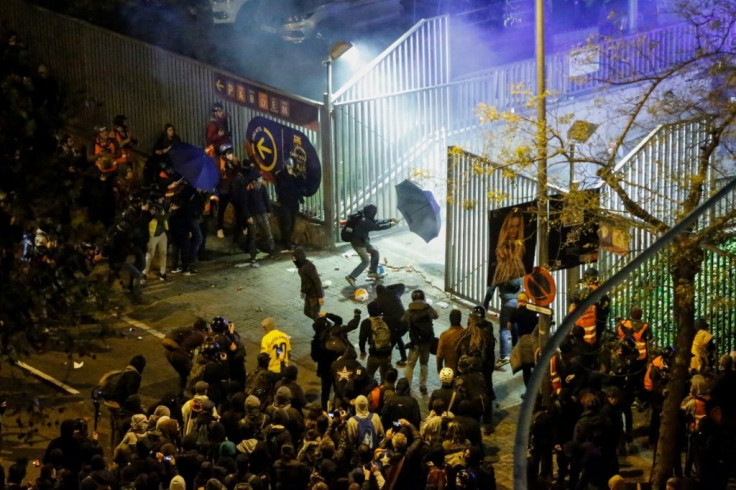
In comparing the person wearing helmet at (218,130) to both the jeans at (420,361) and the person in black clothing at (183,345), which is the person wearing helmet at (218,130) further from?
the jeans at (420,361)

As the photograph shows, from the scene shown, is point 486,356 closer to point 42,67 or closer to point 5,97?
point 5,97

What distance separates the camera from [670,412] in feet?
43.3

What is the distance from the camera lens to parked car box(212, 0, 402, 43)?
91.9 ft

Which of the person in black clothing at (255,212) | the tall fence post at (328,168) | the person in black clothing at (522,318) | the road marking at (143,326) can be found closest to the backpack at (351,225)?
the person in black clothing at (255,212)

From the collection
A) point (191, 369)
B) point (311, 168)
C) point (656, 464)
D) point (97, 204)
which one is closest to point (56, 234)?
point (191, 369)

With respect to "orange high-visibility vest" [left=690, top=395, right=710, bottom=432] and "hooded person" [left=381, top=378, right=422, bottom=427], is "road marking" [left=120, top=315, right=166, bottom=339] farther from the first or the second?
"orange high-visibility vest" [left=690, top=395, right=710, bottom=432]

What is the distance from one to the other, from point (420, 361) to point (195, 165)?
6.59 metres

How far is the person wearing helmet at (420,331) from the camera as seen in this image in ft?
51.5

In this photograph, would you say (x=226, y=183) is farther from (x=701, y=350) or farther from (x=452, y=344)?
(x=701, y=350)

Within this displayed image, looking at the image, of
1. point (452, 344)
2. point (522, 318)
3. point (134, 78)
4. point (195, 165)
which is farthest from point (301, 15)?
point (452, 344)

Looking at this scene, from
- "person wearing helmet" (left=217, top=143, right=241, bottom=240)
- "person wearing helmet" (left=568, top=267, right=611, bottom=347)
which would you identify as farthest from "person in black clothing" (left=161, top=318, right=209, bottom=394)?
"person wearing helmet" (left=217, top=143, right=241, bottom=240)

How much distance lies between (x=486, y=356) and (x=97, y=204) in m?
7.08

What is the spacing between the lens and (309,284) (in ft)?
57.7

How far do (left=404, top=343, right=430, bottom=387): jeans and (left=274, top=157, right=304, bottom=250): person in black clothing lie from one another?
5.82 metres
